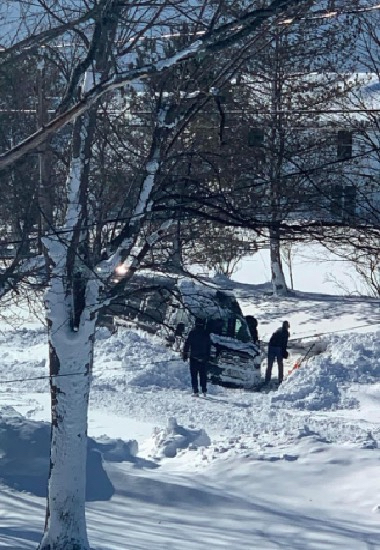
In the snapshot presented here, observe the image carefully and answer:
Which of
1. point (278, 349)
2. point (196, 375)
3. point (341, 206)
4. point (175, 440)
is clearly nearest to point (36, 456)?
point (175, 440)

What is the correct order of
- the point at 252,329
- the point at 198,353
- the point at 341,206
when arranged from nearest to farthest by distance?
the point at 341,206 → the point at 198,353 → the point at 252,329

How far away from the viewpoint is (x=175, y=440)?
45.2ft

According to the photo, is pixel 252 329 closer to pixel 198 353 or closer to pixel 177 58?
pixel 198 353

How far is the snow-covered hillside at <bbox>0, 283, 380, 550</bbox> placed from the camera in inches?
393

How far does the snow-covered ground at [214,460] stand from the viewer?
998cm

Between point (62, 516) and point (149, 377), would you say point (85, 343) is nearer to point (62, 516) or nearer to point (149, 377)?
point (62, 516)

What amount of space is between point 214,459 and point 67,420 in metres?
4.35

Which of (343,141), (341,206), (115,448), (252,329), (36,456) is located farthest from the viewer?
(343,141)

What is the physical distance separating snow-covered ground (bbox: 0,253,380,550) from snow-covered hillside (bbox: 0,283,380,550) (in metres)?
0.02

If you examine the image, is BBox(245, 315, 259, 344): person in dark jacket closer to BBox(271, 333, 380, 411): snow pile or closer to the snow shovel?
BBox(271, 333, 380, 411): snow pile

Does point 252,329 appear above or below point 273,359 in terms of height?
above

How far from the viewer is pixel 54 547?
8695 millimetres

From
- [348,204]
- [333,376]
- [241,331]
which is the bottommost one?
[333,376]

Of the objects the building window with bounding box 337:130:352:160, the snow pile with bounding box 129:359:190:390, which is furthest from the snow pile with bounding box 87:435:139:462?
the building window with bounding box 337:130:352:160
